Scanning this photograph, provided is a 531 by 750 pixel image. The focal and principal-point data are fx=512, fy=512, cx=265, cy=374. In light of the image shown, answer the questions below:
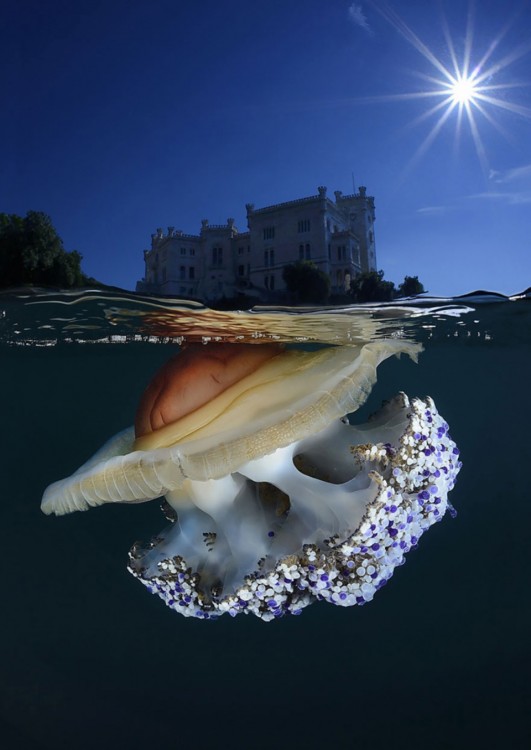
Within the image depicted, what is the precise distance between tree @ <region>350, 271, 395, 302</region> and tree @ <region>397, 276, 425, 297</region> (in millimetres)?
55

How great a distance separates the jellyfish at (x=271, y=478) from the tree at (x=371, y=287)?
467 mm

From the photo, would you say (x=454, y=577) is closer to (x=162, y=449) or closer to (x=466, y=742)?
(x=466, y=742)

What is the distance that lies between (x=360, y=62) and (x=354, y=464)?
186 centimetres

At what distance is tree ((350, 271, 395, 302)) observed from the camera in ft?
9.13

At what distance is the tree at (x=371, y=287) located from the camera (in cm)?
278

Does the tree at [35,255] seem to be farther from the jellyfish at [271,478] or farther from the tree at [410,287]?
the tree at [410,287]

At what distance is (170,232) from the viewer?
8.19 feet

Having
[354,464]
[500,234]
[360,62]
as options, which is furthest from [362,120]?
[354,464]

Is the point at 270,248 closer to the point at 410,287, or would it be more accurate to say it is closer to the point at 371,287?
the point at 371,287

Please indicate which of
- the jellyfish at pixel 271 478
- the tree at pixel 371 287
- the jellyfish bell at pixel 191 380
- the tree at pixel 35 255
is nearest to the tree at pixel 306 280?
the tree at pixel 371 287

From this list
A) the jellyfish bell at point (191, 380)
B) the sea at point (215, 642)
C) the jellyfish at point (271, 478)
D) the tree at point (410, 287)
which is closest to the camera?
the jellyfish at point (271, 478)

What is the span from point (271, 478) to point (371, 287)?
4.27 feet

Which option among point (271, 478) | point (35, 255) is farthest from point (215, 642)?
point (35, 255)

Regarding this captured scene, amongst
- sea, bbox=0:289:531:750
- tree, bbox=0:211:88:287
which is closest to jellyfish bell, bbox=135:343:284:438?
tree, bbox=0:211:88:287
